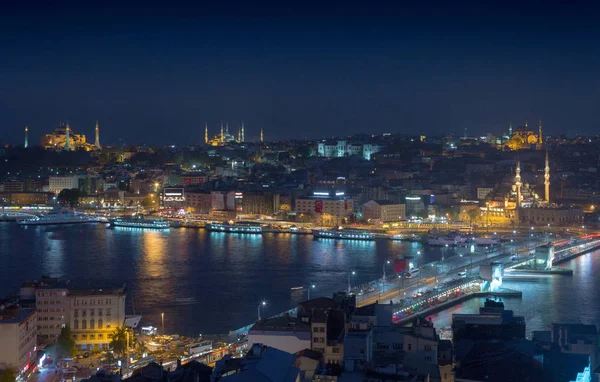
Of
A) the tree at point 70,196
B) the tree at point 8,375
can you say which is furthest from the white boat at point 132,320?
the tree at point 70,196

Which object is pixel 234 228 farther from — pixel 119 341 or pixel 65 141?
pixel 65 141

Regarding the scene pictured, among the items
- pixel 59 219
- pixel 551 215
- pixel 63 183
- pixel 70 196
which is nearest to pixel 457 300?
pixel 551 215

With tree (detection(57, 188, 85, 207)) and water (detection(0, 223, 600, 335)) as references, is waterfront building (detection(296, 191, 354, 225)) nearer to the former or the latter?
water (detection(0, 223, 600, 335))

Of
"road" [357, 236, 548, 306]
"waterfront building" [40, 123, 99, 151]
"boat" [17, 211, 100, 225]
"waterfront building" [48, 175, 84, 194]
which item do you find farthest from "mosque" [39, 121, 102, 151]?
"road" [357, 236, 548, 306]

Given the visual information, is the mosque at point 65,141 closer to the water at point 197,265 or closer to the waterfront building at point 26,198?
the waterfront building at point 26,198

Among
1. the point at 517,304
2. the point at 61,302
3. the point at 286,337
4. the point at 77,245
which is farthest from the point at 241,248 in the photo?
the point at 286,337

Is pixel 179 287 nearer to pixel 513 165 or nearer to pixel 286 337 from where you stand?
pixel 286 337
